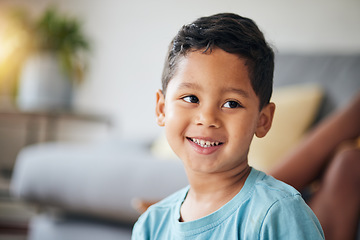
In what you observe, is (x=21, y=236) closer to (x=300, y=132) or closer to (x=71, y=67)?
(x=71, y=67)

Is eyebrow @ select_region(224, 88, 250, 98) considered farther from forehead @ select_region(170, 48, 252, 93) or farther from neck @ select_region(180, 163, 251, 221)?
neck @ select_region(180, 163, 251, 221)

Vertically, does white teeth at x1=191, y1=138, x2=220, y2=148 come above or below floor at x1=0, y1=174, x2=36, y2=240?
above

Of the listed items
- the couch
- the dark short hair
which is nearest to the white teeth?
the dark short hair

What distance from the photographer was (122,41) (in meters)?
2.99

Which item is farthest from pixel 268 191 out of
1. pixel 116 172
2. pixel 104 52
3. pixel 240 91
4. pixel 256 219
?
pixel 104 52

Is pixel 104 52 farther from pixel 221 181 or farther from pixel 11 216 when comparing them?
pixel 221 181

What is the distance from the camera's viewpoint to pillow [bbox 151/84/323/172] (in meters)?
1.41

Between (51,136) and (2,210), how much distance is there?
1.98ft

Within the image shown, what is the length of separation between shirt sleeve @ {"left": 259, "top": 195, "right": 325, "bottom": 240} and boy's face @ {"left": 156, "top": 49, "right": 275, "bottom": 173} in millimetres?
109

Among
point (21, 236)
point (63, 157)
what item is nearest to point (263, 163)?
point (63, 157)

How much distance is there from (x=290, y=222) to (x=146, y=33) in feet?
7.95

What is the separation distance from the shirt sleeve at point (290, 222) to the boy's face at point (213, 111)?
109 mm

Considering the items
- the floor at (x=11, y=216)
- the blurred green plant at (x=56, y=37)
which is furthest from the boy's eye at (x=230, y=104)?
the blurred green plant at (x=56, y=37)

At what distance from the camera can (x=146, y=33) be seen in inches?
114
